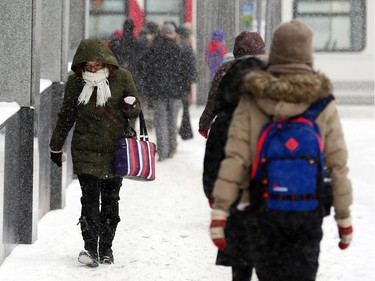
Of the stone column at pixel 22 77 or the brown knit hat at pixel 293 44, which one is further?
the stone column at pixel 22 77

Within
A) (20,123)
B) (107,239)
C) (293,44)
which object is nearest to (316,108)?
(293,44)

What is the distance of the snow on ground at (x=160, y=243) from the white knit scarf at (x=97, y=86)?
1.22m

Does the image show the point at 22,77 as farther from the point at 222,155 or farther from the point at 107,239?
the point at 222,155

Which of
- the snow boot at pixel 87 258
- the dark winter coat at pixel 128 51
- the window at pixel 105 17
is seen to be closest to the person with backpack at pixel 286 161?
the snow boot at pixel 87 258

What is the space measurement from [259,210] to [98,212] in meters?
3.24

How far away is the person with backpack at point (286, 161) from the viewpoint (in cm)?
450

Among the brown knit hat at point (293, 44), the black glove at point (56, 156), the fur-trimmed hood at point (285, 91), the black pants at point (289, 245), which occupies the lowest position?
the black glove at point (56, 156)

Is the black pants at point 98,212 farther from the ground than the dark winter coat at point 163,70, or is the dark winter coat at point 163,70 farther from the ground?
the dark winter coat at point 163,70

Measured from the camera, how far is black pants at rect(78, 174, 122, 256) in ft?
25.0

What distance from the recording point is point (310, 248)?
4617mm

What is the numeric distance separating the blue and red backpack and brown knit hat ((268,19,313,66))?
22 centimetres

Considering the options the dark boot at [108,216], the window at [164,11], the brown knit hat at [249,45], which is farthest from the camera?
the window at [164,11]

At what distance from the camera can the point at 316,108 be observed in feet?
15.0

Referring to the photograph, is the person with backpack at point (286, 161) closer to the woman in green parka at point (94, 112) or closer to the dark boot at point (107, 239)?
the woman in green parka at point (94, 112)
